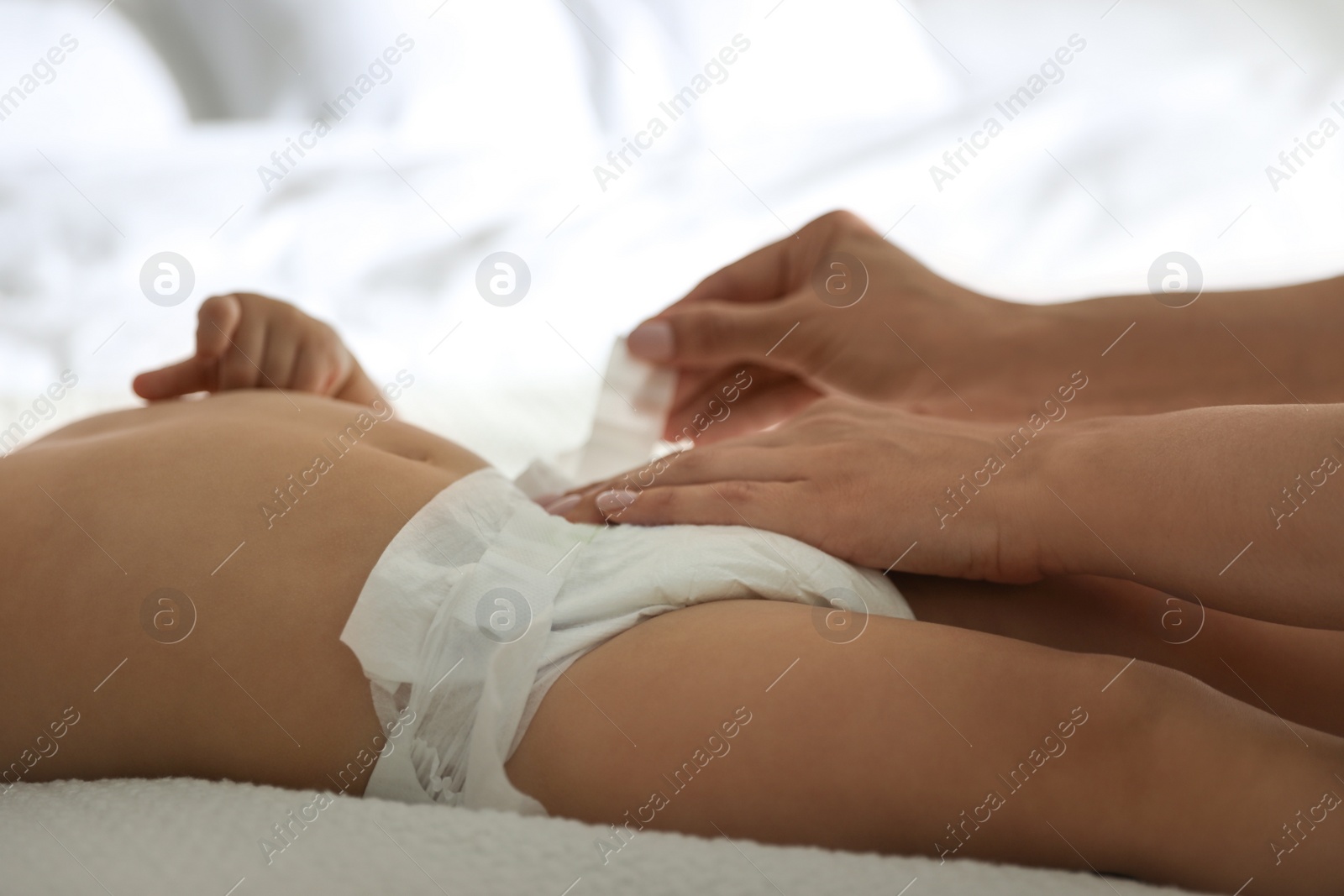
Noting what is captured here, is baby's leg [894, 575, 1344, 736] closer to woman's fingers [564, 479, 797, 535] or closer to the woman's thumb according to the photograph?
woman's fingers [564, 479, 797, 535]

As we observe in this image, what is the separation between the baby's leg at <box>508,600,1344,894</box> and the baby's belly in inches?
6.7

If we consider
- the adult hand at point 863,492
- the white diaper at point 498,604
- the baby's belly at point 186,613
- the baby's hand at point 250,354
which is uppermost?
the baby's hand at point 250,354

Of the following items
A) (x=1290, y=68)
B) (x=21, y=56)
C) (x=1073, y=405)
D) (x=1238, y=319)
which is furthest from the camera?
(x=1290, y=68)

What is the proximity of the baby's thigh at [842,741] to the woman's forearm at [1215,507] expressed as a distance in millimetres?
78

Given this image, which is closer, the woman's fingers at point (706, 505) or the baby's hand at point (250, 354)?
the woman's fingers at point (706, 505)

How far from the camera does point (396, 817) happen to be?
516 millimetres

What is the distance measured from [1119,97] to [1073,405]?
701 millimetres

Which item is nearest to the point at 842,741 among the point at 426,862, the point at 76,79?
the point at 426,862

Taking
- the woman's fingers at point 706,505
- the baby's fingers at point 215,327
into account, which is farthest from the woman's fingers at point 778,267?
the baby's fingers at point 215,327

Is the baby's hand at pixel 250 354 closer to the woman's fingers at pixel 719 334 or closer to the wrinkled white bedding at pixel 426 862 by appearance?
the woman's fingers at pixel 719 334

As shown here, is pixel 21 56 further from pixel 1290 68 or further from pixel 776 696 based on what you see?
pixel 1290 68

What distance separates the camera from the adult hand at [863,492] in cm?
66

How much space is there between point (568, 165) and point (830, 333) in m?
0.64

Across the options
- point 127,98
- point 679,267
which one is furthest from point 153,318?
point 679,267
